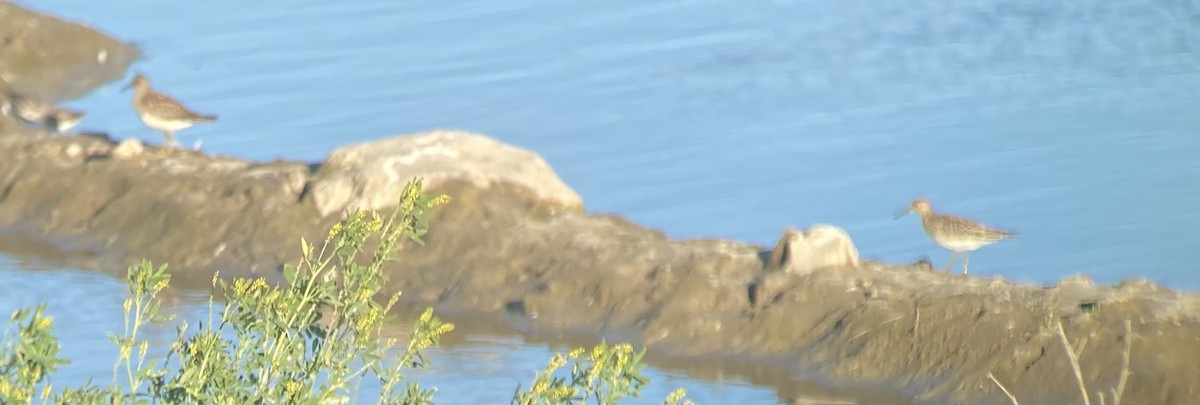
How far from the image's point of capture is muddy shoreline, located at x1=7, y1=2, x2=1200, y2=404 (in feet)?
34.2

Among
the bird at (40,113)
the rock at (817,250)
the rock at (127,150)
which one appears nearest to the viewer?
the rock at (817,250)

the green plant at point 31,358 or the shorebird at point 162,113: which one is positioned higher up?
the shorebird at point 162,113

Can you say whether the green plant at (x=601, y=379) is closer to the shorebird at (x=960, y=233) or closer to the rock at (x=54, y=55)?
the shorebird at (x=960, y=233)

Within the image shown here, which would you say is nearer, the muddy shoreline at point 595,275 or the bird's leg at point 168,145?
the muddy shoreline at point 595,275

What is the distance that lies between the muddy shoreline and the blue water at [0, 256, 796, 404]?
0.34 m

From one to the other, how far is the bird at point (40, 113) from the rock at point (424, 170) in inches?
173

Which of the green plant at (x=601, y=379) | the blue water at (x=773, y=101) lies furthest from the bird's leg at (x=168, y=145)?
the green plant at (x=601, y=379)

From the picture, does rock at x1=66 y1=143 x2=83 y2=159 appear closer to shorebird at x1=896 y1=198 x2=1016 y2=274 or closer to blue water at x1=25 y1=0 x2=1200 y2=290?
blue water at x1=25 y1=0 x2=1200 y2=290

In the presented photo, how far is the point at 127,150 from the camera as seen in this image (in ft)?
50.1

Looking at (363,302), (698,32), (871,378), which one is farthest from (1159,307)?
(698,32)

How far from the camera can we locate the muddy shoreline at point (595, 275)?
10.4m

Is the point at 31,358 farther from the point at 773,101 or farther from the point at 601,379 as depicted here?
the point at 773,101

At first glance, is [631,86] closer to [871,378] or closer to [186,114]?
[186,114]

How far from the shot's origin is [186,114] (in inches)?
643
